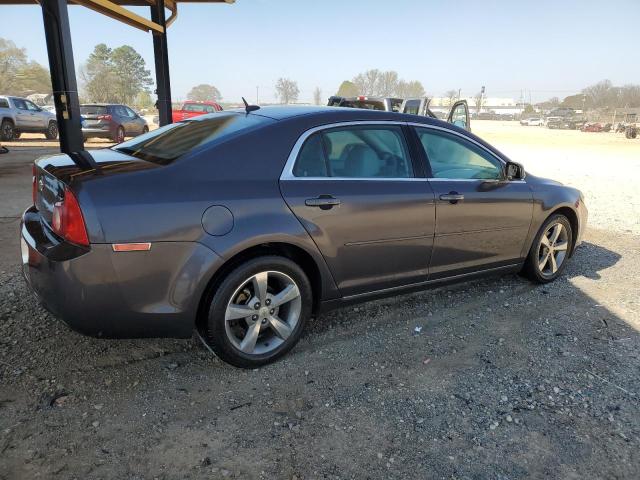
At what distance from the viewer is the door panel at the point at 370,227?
3.04m

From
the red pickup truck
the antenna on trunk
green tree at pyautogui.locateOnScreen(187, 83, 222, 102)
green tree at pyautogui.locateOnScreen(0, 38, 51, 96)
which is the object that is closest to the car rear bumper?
the antenna on trunk

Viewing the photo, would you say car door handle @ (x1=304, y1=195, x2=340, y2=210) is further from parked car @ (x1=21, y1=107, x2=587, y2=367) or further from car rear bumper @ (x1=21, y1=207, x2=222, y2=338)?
car rear bumper @ (x1=21, y1=207, x2=222, y2=338)

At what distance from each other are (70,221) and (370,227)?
69.9 inches

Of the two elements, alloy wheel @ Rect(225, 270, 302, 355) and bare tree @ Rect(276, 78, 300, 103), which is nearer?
alloy wheel @ Rect(225, 270, 302, 355)

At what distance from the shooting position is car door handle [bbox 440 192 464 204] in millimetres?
3600

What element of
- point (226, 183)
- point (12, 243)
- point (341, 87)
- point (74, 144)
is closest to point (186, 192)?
point (226, 183)

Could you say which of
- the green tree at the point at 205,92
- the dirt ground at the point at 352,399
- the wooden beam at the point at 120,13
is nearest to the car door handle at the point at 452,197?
the dirt ground at the point at 352,399

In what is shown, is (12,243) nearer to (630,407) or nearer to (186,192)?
(186,192)

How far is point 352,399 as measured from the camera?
2773 millimetres

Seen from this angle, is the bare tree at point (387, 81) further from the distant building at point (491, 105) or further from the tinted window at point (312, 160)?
the tinted window at point (312, 160)

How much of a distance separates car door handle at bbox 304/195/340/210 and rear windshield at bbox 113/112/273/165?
2.00ft

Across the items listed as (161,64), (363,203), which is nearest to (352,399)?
(363,203)

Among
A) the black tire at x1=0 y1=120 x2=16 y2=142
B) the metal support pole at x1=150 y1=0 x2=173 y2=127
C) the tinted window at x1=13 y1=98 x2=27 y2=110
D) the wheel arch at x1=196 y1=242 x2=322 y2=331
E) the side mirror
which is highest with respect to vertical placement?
the metal support pole at x1=150 y1=0 x2=173 y2=127

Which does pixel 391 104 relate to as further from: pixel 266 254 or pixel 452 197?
pixel 266 254
